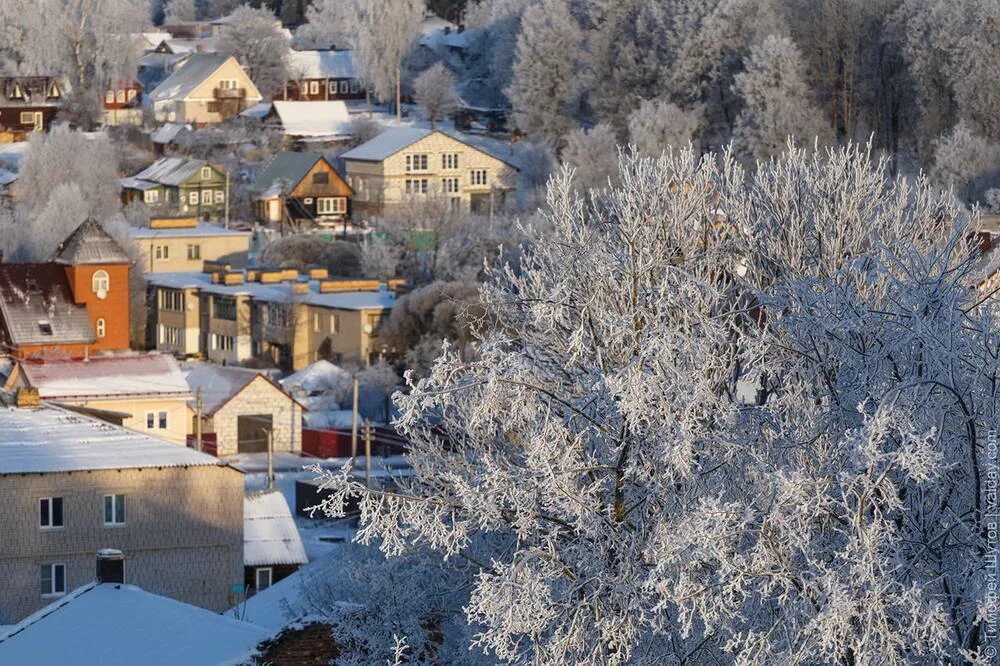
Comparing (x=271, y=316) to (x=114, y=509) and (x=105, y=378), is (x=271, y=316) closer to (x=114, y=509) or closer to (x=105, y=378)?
(x=105, y=378)

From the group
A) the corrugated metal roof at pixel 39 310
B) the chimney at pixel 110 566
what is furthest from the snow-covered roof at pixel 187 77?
the chimney at pixel 110 566

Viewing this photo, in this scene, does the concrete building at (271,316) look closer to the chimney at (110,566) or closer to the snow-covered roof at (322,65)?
the chimney at (110,566)

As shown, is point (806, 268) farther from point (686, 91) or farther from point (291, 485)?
point (686, 91)

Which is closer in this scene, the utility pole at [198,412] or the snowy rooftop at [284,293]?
the utility pole at [198,412]

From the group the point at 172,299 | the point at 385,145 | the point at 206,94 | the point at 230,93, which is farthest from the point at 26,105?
the point at 172,299

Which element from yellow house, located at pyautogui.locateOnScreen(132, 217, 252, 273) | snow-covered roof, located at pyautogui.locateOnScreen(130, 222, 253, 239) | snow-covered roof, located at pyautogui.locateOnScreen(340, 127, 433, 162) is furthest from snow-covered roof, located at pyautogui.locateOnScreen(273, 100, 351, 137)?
yellow house, located at pyautogui.locateOnScreen(132, 217, 252, 273)

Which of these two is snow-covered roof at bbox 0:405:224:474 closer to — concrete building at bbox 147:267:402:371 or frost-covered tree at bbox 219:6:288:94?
concrete building at bbox 147:267:402:371
